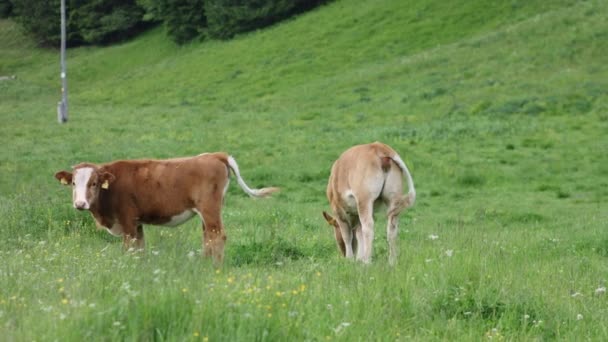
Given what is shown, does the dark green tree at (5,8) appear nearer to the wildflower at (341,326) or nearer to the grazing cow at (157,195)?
the grazing cow at (157,195)

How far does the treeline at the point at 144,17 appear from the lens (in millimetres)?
53406

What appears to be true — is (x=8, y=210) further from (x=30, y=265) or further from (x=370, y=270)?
(x=370, y=270)

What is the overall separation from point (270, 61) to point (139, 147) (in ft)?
59.6

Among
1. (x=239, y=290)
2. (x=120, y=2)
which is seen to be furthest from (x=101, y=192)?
(x=120, y=2)

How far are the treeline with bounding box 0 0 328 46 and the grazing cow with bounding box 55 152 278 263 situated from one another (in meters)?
43.4

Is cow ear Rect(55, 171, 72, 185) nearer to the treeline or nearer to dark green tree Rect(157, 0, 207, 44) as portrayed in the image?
the treeline

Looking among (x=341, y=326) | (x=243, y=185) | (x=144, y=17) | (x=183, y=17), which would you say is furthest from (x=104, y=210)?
(x=144, y=17)

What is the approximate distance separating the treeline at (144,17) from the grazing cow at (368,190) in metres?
43.3

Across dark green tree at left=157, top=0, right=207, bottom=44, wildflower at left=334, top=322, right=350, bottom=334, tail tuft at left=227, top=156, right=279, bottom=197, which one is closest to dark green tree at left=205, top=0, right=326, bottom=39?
dark green tree at left=157, top=0, right=207, bottom=44

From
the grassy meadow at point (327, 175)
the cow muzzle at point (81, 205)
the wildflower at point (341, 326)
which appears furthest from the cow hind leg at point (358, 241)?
the wildflower at point (341, 326)

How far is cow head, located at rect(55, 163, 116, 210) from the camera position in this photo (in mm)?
9734

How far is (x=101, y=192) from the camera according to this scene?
10195mm

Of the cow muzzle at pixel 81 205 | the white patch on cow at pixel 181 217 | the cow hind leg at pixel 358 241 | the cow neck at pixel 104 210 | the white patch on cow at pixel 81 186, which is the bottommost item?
the cow hind leg at pixel 358 241

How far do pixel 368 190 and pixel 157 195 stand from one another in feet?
7.66
